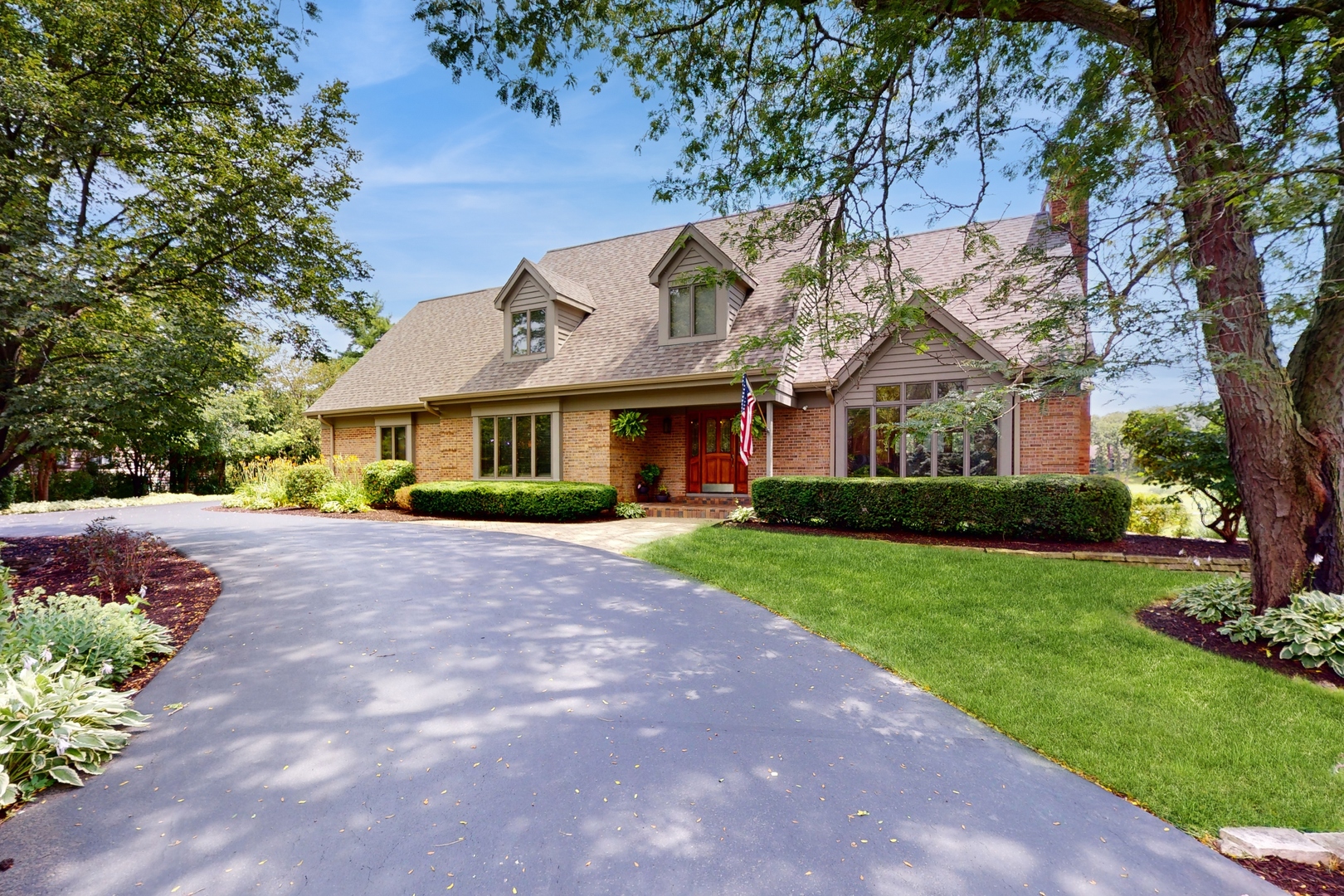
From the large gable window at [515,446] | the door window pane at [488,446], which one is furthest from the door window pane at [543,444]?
the door window pane at [488,446]

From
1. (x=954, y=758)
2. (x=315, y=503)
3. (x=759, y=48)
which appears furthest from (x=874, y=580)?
(x=315, y=503)

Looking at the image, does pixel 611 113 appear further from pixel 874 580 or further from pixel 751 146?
pixel 874 580

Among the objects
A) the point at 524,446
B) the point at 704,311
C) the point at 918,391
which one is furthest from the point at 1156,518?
the point at 524,446

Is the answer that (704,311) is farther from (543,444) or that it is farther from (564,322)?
(543,444)

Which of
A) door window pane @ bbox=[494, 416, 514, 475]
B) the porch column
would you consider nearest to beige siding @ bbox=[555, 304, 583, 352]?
door window pane @ bbox=[494, 416, 514, 475]

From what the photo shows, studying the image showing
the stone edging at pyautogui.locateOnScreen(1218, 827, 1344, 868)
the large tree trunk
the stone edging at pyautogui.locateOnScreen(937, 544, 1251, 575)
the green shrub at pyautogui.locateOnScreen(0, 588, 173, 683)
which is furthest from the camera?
the stone edging at pyautogui.locateOnScreen(937, 544, 1251, 575)

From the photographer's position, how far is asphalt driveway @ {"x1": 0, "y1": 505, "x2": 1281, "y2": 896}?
214 cm

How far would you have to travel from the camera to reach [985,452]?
1066 centimetres

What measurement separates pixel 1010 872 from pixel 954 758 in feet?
2.78

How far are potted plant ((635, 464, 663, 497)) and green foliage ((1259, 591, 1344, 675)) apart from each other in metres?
10.8

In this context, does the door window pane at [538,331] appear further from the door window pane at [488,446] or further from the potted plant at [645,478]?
the potted plant at [645,478]

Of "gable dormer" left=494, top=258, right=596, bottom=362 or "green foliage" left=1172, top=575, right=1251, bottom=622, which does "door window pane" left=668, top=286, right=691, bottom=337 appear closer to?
"gable dormer" left=494, top=258, right=596, bottom=362

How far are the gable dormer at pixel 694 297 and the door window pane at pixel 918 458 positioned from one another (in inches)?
187

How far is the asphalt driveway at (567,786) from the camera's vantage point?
2.14 meters
